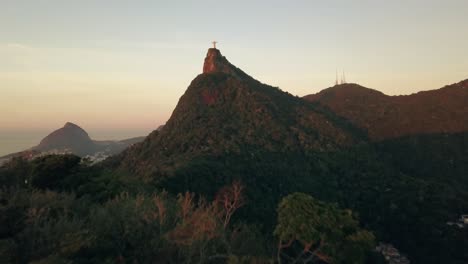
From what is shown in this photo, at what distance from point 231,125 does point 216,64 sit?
92.8 feet

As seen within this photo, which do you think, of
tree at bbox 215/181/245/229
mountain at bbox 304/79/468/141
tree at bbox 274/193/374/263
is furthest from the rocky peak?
tree at bbox 274/193/374/263

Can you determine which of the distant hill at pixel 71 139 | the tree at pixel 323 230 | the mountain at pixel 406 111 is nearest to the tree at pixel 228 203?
the tree at pixel 323 230

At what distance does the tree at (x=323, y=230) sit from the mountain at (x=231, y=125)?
28107mm

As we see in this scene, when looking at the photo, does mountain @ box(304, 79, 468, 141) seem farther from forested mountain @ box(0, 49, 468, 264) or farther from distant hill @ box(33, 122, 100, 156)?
distant hill @ box(33, 122, 100, 156)

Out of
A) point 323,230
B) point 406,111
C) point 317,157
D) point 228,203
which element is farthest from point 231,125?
point 406,111

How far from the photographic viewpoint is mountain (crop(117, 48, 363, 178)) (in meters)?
62.1

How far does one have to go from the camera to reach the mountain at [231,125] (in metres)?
62.1

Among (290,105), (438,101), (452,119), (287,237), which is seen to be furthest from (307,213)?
(438,101)

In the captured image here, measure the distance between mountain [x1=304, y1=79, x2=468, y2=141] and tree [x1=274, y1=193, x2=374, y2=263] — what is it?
74572mm

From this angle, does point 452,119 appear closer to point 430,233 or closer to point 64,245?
point 430,233

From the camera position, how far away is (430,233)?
49.3 m

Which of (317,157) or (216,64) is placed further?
(216,64)

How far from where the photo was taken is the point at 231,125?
7512 cm

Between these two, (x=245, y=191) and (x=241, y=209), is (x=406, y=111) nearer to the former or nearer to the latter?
(x=245, y=191)
